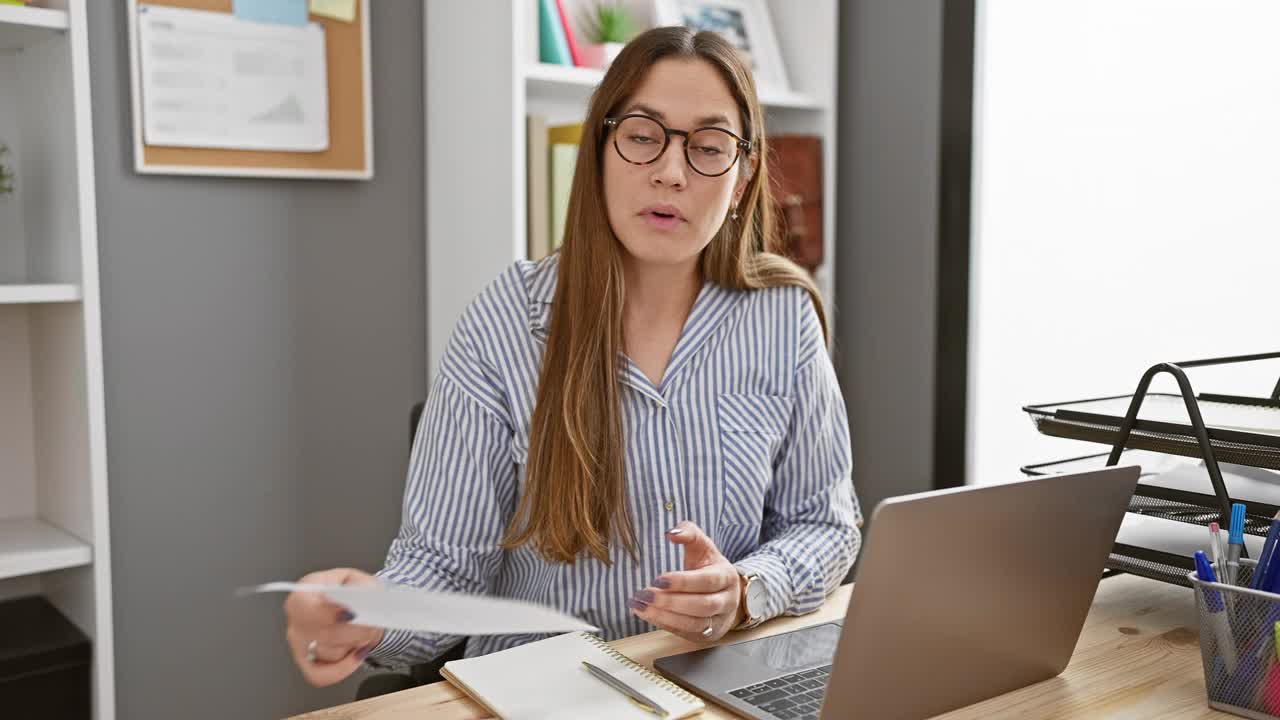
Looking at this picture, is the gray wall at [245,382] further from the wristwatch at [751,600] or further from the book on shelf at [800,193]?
the wristwatch at [751,600]

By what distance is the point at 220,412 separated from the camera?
2150mm

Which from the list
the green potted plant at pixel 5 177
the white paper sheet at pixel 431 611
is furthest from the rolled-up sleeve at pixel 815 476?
the green potted plant at pixel 5 177

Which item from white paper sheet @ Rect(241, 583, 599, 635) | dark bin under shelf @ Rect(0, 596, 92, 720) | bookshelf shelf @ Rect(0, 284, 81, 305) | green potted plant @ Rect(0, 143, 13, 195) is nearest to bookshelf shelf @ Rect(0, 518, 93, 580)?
dark bin under shelf @ Rect(0, 596, 92, 720)

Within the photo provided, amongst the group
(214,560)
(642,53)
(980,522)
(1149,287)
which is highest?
(642,53)

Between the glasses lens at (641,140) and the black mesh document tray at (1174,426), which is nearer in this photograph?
the black mesh document tray at (1174,426)

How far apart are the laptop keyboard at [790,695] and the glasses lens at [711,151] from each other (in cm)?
63

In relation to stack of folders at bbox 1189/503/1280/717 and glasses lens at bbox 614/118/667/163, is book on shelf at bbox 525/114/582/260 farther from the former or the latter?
stack of folders at bbox 1189/503/1280/717

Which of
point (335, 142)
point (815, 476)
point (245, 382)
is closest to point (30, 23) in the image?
point (335, 142)

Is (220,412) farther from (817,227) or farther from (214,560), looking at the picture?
(817,227)

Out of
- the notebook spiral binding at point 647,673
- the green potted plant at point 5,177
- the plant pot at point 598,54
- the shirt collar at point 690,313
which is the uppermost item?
the plant pot at point 598,54

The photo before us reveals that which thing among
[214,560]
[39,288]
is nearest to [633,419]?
[39,288]

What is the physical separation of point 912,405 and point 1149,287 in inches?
23.3

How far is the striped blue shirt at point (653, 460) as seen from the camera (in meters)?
1.30

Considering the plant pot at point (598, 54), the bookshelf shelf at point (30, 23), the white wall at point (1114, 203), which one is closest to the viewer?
the bookshelf shelf at point (30, 23)
